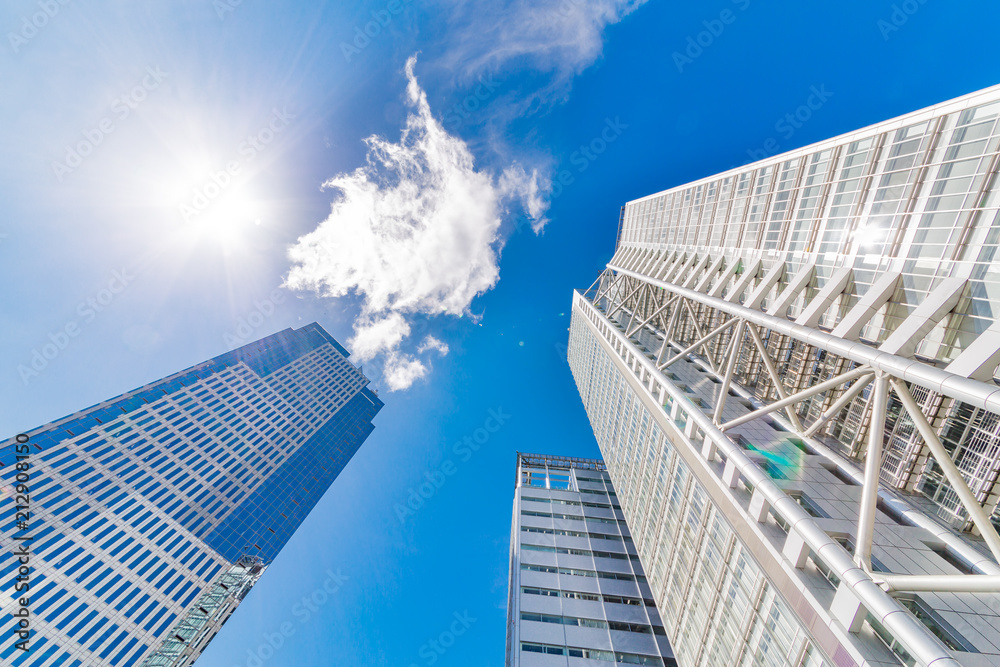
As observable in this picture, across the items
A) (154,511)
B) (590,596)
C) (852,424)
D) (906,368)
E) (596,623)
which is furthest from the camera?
(154,511)

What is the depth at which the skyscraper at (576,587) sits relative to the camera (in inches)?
1581

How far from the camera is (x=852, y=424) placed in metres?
22.8

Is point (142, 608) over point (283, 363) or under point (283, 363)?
under

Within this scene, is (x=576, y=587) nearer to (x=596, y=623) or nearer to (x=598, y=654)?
(x=596, y=623)

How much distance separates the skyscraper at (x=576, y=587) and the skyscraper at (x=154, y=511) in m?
49.6

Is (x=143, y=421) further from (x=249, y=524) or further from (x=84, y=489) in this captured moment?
(x=249, y=524)

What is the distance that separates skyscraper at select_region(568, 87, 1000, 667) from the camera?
12859mm

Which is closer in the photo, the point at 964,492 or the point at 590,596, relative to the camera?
the point at 964,492

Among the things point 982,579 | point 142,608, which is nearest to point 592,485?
point 982,579

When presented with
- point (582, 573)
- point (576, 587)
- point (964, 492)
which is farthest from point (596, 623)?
point (964, 492)

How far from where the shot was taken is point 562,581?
4853 cm

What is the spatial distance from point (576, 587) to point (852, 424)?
41.9 meters

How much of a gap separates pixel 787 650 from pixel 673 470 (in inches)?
586

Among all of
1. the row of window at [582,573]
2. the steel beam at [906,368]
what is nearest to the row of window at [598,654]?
the row of window at [582,573]
